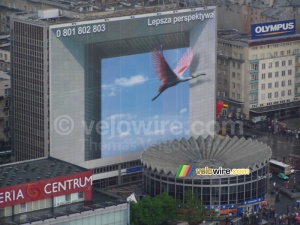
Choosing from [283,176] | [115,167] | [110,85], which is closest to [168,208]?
[115,167]

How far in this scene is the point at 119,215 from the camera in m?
152

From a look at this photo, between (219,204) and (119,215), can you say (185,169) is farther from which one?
(119,215)

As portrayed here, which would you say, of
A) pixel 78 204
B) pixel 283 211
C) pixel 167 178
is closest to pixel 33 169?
pixel 78 204

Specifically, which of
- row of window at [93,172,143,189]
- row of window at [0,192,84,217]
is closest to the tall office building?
row of window at [93,172,143,189]

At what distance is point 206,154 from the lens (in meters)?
184

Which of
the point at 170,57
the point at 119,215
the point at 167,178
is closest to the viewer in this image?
the point at 119,215

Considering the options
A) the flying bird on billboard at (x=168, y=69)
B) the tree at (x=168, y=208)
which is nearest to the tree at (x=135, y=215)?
the tree at (x=168, y=208)

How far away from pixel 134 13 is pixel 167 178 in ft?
75.3

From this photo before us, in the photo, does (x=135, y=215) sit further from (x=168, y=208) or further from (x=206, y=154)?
(x=206, y=154)

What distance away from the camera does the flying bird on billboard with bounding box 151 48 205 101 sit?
188 metres

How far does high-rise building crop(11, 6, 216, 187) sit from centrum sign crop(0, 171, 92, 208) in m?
27.0

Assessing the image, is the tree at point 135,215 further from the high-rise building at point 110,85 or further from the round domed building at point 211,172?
the high-rise building at point 110,85

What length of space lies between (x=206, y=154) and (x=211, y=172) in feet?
26.3

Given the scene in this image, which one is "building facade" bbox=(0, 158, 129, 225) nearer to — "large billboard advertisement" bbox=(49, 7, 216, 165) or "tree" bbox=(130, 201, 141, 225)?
"tree" bbox=(130, 201, 141, 225)
